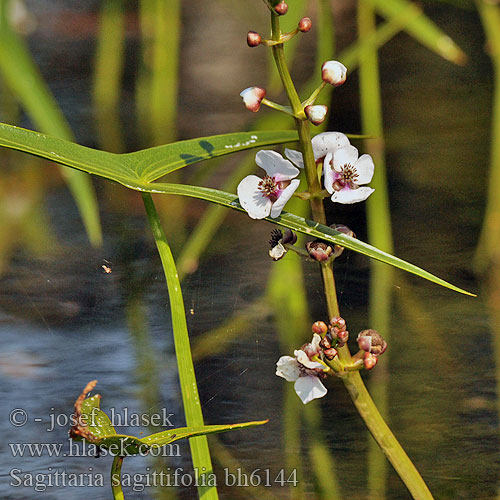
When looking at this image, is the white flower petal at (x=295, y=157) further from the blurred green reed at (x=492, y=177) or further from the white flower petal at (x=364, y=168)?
the blurred green reed at (x=492, y=177)

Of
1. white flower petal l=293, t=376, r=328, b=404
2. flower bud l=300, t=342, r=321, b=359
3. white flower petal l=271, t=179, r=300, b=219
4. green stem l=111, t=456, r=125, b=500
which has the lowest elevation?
green stem l=111, t=456, r=125, b=500

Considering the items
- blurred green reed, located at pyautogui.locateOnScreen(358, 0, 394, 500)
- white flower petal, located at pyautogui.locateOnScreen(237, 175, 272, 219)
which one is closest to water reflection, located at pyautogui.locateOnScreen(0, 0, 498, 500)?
blurred green reed, located at pyautogui.locateOnScreen(358, 0, 394, 500)

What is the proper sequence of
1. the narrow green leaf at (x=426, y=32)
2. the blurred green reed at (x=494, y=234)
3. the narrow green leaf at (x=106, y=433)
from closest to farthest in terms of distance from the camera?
the narrow green leaf at (x=106, y=433)
the blurred green reed at (x=494, y=234)
the narrow green leaf at (x=426, y=32)

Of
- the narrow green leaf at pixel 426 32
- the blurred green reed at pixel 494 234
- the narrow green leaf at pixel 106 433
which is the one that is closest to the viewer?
the narrow green leaf at pixel 106 433

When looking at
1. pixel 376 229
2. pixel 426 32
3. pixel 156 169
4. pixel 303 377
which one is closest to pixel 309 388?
pixel 303 377

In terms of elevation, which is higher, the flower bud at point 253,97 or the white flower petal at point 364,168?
the flower bud at point 253,97

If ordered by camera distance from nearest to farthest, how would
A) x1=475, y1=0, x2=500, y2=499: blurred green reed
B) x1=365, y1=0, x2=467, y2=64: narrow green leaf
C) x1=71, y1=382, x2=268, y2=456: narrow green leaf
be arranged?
x1=71, y1=382, x2=268, y2=456: narrow green leaf → x1=475, y1=0, x2=500, y2=499: blurred green reed → x1=365, y1=0, x2=467, y2=64: narrow green leaf

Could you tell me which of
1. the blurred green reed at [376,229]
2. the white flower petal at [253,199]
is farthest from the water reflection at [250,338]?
the white flower petal at [253,199]

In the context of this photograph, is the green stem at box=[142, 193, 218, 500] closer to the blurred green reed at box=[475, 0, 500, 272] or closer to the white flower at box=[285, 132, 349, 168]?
the white flower at box=[285, 132, 349, 168]

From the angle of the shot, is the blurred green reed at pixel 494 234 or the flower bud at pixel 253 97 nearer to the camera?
the flower bud at pixel 253 97
